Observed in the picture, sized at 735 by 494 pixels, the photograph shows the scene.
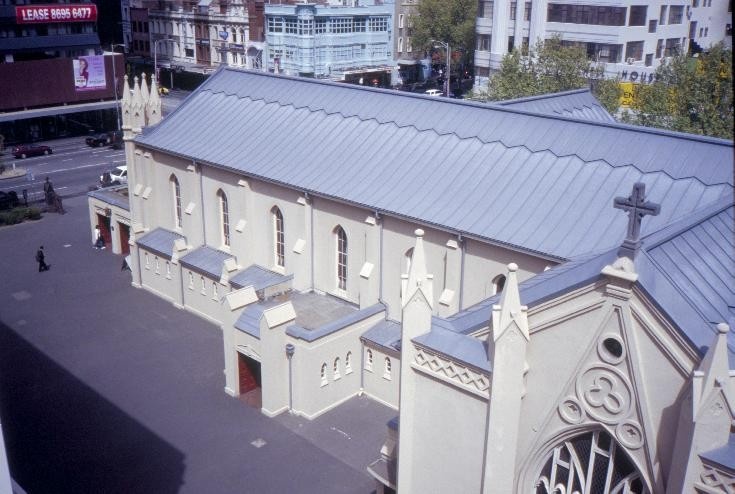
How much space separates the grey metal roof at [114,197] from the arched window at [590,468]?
35.0m

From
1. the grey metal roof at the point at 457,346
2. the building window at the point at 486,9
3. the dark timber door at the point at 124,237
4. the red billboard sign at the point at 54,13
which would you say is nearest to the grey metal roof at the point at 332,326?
the grey metal roof at the point at 457,346

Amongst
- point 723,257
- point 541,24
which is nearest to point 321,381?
point 723,257

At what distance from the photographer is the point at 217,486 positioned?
2495 centimetres

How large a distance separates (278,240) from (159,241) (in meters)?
8.98

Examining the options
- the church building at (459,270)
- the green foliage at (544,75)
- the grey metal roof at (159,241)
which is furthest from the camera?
the green foliage at (544,75)

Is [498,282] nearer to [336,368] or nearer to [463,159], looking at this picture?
[463,159]

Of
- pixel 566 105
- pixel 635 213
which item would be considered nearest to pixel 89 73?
pixel 566 105

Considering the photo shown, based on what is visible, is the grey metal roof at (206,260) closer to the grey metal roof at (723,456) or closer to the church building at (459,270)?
the church building at (459,270)

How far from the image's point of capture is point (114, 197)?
155 feet

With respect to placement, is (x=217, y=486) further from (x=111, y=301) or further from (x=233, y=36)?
(x=233, y=36)

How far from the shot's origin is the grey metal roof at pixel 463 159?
2488cm

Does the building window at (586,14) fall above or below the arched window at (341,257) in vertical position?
above

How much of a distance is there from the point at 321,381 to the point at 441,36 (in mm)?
90923

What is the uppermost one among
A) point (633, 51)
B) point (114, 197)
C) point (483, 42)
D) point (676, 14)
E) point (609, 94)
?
point (676, 14)
